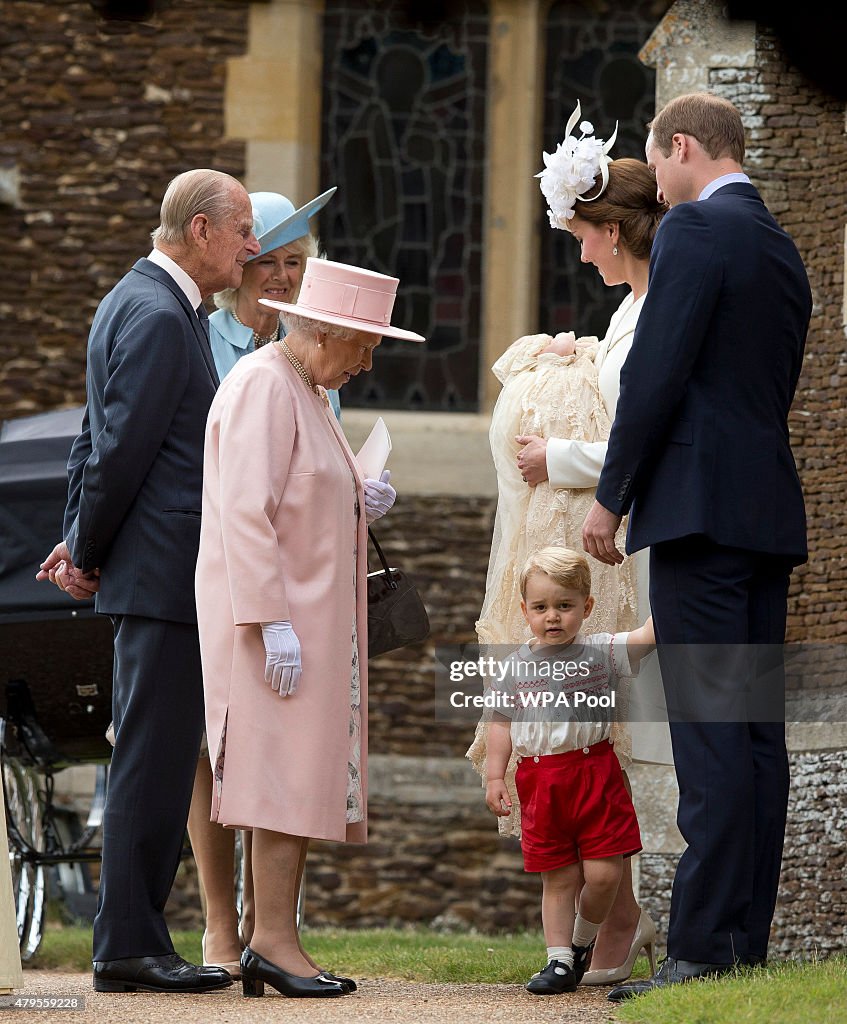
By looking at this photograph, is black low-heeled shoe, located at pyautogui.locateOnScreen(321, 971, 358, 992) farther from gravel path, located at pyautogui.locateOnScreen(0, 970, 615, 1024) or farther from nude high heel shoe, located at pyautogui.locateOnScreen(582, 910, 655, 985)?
nude high heel shoe, located at pyautogui.locateOnScreen(582, 910, 655, 985)

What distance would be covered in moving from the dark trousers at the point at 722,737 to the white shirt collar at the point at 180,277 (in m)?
1.42

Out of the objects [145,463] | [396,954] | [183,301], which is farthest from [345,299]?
[396,954]

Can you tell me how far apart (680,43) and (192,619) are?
3.91 meters

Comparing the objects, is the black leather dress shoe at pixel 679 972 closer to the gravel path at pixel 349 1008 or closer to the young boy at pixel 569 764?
the gravel path at pixel 349 1008

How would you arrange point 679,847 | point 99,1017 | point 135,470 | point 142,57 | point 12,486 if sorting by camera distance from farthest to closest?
1. point 142,57
2. point 679,847
3. point 12,486
4. point 135,470
5. point 99,1017

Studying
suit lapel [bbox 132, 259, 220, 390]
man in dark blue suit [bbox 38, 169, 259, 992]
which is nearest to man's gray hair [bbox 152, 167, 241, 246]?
man in dark blue suit [bbox 38, 169, 259, 992]

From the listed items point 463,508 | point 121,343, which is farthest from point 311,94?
point 121,343

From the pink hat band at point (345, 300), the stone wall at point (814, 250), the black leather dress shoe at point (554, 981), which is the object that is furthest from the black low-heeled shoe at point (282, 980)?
the stone wall at point (814, 250)

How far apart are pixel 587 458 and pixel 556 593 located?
16.1 inches

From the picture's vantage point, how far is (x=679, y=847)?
23.8 feet

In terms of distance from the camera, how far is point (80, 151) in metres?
9.90

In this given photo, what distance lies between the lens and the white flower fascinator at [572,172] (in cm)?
481

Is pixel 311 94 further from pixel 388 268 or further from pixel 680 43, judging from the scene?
pixel 680 43

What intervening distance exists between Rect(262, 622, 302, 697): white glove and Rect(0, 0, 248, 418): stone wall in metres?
5.88
